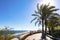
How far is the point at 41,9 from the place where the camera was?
29.6 meters

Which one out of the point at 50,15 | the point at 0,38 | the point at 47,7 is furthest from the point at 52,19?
the point at 0,38

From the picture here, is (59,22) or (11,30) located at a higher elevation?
(59,22)

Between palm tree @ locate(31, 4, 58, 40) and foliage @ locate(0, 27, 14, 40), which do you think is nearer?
foliage @ locate(0, 27, 14, 40)

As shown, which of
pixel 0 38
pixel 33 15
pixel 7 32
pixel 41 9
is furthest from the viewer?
pixel 33 15

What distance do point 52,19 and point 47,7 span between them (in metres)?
3.13

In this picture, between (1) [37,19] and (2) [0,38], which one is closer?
(2) [0,38]

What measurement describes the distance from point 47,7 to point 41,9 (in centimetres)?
136

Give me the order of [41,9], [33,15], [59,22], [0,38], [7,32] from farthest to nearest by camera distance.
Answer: [59,22] < [33,15] < [41,9] < [7,32] < [0,38]

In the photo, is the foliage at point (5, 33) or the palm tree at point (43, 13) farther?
the palm tree at point (43, 13)

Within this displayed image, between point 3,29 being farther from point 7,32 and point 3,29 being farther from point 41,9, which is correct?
point 41,9

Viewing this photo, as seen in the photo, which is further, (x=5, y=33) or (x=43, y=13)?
(x=43, y=13)

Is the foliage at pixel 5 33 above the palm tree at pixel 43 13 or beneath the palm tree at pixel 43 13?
beneath

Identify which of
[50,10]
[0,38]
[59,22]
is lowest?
[0,38]

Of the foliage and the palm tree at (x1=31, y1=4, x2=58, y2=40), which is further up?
the palm tree at (x1=31, y1=4, x2=58, y2=40)
